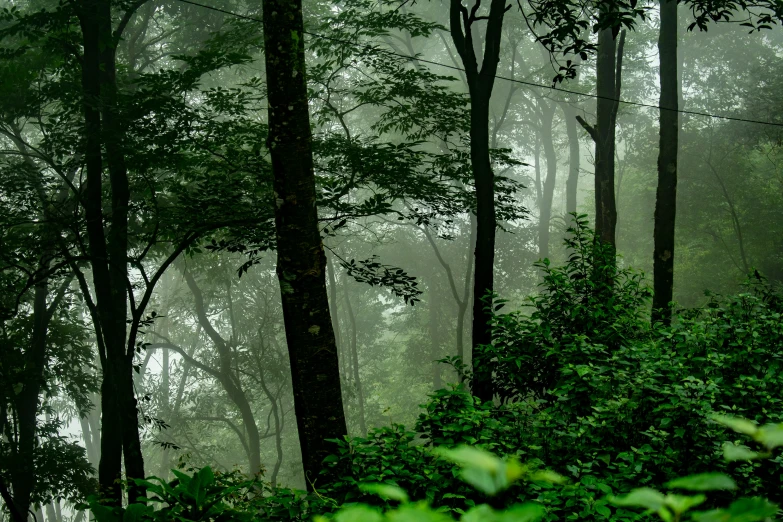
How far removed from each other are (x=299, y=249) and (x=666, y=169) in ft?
25.0

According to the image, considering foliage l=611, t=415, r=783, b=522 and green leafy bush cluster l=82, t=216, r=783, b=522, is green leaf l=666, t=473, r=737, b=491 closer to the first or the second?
foliage l=611, t=415, r=783, b=522

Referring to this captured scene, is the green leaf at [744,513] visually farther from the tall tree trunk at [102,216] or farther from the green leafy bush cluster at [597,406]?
the tall tree trunk at [102,216]

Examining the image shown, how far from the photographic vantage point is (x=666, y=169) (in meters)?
Result: 10.0

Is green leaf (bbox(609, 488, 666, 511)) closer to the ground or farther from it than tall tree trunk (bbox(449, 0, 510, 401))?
closer to the ground

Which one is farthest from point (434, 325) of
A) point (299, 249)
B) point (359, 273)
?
point (299, 249)

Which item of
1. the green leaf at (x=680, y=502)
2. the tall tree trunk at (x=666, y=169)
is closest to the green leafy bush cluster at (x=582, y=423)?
the green leaf at (x=680, y=502)

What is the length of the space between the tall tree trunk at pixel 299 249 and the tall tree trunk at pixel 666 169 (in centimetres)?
654

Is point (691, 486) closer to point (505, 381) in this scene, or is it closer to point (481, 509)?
point (481, 509)

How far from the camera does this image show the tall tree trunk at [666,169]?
31.7 ft

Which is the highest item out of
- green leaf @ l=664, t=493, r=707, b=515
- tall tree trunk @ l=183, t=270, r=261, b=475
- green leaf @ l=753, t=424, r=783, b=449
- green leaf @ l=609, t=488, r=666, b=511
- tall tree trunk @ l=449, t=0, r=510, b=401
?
tall tree trunk @ l=449, t=0, r=510, b=401

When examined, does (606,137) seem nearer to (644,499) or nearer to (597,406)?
(597,406)

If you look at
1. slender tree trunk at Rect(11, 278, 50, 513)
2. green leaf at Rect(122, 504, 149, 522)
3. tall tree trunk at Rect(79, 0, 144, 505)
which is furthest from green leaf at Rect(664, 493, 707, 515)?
slender tree trunk at Rect(11, 278, 50, 513)

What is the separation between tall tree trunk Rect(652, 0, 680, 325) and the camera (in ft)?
31.7

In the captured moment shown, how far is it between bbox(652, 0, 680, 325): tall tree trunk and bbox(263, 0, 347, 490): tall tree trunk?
6542 millimetres
